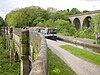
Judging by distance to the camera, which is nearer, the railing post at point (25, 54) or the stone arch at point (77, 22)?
the railing post at point (25, 54)

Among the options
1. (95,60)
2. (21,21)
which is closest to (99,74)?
(95,60)

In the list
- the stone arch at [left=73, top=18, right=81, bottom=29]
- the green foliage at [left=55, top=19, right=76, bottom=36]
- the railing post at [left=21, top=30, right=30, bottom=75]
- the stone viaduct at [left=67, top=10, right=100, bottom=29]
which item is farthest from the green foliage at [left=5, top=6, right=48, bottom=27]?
the railing post at [left=21, top=30, right=30, bottom=75]

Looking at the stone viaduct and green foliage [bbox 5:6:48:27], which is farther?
green foliage [bbox 5:6:48:27]

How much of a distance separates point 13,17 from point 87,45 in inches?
2151

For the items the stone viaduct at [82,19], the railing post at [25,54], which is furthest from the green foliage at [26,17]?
the railing post at [25,54]

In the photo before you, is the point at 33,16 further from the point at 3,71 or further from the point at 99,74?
the point at 99,74

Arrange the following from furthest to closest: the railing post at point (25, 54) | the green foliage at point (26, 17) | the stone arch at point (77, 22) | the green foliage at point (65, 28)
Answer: the stone arch at point (77, 22), the green foliage at point (26, 17), the green foliage at point (65, 28), the railing post at point (25, 54)

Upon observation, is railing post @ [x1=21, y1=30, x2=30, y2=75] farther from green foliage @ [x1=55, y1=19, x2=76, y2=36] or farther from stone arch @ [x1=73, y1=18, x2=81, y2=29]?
stone arch @ [x1=73, y1=18, x2=81, y2=29]

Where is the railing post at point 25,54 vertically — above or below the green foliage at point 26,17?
below

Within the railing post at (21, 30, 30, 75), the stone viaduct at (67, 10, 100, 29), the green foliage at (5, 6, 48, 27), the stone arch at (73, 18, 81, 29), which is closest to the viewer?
the railing post at (21, 30, 30, 75)

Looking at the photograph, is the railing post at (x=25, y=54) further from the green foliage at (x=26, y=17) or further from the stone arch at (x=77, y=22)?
the stone arch at (x=77, y=22)

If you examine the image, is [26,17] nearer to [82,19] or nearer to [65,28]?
[82,19]

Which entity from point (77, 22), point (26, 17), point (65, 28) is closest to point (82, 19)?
point (77, 22)

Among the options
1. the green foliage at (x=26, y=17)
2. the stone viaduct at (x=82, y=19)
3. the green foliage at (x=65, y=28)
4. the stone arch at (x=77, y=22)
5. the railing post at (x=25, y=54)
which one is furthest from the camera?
the stone arch at (x=77, y=22)
